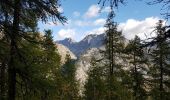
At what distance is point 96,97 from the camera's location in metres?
70.7

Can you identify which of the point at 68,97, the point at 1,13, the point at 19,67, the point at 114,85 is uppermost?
the point at 1,13

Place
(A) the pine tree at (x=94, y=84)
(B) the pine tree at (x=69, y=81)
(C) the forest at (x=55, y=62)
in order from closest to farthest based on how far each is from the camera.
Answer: (C) the forest at (x=55, y=62)
(A) the pine tree at (x=94, y=84)
(B) the pine tree at (x=69, y=81)

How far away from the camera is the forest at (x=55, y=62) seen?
8477 millimetres

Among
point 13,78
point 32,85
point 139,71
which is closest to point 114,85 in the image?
point 139,71

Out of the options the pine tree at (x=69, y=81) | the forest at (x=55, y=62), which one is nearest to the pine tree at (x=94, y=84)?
the forest at (x=55, y=62)

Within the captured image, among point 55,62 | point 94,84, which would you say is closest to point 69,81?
point 94,84

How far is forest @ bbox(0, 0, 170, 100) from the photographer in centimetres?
848

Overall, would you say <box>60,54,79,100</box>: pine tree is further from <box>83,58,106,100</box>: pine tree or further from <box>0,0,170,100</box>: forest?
<box>83,58,106,100</box>: pine tree

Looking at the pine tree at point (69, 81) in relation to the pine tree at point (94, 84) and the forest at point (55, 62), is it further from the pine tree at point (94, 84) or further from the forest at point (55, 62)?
the pine tree at point (94, 84)

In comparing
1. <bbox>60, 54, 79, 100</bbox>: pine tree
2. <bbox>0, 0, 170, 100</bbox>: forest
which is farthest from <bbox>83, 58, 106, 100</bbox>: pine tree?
<bbox>60, 54, 79, 100</bbox>: pine tree

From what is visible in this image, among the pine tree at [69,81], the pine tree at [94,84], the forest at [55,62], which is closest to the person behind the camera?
the forest at [55,62]

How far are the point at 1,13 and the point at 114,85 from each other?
3145 cm

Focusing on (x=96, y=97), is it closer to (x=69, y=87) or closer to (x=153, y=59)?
(x=69, y=87)

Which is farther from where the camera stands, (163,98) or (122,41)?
(122,41)
